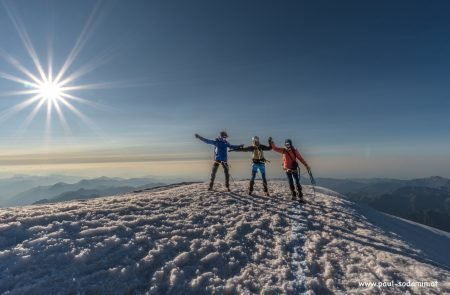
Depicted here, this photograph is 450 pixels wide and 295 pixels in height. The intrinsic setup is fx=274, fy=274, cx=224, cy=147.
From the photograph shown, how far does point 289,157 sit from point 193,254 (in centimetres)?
1133

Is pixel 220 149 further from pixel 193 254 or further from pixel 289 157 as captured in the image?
pixel 193 254

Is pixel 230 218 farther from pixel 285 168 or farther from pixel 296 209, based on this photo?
pixel 285 168

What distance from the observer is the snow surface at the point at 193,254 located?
734cm

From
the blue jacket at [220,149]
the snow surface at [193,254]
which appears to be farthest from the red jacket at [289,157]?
the snow surface at [193,254]

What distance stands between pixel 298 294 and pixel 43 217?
948 centimetres

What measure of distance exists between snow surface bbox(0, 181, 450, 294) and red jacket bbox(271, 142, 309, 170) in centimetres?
510

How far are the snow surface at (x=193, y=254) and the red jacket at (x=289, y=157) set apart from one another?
201 inches

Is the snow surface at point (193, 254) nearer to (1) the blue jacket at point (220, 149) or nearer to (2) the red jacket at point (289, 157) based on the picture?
(2) the red jacket at point (289, 157)

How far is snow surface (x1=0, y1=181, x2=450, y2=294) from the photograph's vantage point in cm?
734

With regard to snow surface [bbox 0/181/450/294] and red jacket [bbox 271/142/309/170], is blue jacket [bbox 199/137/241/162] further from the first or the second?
snow surface [bbox 0/181/450/294]

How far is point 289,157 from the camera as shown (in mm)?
18688

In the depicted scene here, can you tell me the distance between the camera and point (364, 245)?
11.3 meters


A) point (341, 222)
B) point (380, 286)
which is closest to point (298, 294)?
point (380, 286)

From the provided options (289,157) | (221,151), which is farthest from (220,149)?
(289,157)
